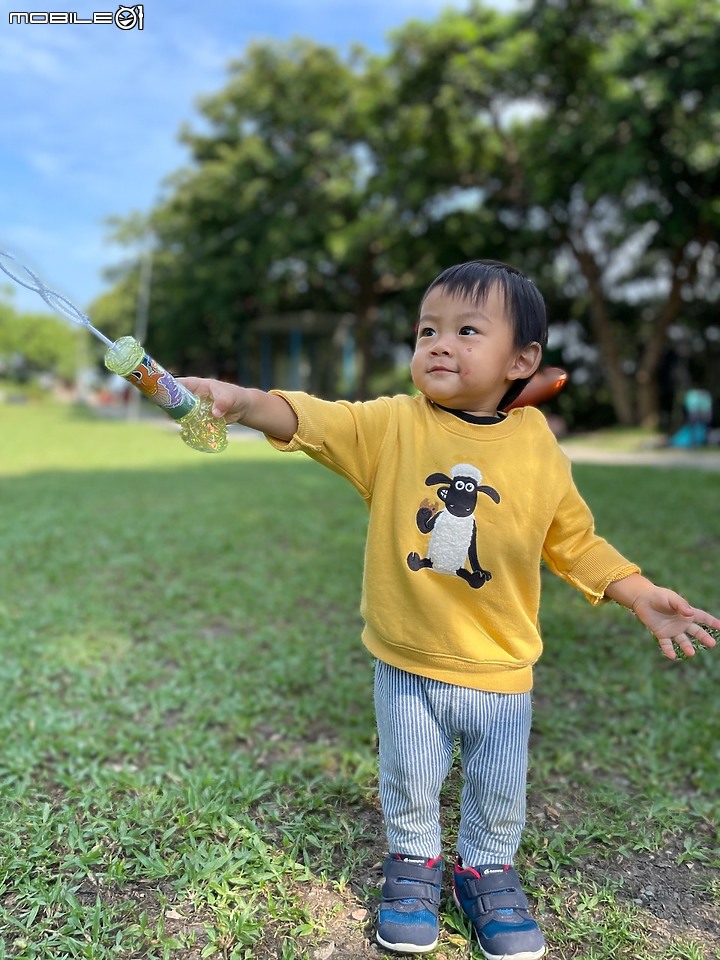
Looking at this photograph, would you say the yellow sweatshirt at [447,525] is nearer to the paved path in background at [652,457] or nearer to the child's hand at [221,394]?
the child's hand at [221,394]

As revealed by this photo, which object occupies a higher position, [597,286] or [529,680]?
[597,286]

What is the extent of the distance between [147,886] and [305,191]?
20.9 meters

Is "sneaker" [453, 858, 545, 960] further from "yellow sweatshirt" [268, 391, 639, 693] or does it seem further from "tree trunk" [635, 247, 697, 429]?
"tree trunk" [635, 247, 697, 429]

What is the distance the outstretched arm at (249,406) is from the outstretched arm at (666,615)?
814 millimetres

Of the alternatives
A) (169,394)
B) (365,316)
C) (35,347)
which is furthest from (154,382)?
(35,347)

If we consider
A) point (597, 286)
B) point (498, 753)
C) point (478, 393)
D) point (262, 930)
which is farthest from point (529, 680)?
point (597, 286)

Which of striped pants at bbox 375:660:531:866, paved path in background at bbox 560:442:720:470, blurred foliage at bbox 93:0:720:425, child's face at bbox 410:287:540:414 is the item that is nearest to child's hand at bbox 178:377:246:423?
child's face at bbox 410:287:540:414

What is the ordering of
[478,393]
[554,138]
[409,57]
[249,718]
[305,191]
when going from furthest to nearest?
[305,191] → [409,57] → [554,138] → [249,718] → [478,393]

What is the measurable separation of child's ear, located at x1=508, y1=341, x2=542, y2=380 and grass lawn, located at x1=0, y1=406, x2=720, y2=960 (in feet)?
3.76

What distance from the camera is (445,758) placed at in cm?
189

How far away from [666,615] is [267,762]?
59.1 inches

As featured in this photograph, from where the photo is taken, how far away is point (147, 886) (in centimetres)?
205

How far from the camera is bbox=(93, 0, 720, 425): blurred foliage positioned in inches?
509

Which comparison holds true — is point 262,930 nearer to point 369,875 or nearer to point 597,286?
point 369,875
